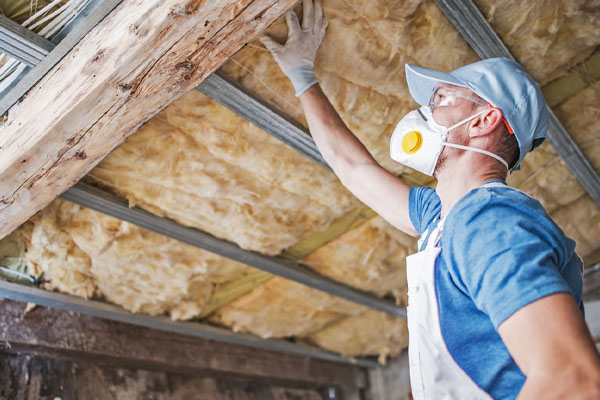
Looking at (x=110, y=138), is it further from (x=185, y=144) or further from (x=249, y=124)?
(x=249, y=124)

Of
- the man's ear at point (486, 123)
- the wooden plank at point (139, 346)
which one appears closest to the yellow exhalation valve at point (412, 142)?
the man's ear at point (486, 123)

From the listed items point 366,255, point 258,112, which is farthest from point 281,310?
point 258,112

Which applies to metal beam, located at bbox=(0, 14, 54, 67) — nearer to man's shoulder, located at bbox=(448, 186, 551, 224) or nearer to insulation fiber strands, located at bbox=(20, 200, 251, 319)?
insulation fiber strands, located at bbox=(20, 200, 251, 319)

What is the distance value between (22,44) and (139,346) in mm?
1884

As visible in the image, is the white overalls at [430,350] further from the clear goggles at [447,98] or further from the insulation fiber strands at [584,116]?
the insulation fiber strands at [584,116]

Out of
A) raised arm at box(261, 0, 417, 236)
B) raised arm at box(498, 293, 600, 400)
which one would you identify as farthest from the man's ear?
raised arm at box(498, 293, 600, 400)

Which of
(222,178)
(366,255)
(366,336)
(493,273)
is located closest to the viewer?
(493,273)

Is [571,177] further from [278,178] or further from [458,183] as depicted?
[458,183]

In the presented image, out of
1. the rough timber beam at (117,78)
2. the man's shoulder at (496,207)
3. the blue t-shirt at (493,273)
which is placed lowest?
the blue t-shirt at (493,273)

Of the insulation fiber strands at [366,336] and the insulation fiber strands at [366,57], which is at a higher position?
the insulation fiber strands at [366,57]

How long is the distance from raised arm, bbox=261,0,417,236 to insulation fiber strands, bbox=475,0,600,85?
57cm

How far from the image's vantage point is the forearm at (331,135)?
1.69m

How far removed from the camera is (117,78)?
137cm

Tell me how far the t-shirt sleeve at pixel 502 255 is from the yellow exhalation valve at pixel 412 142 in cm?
31
